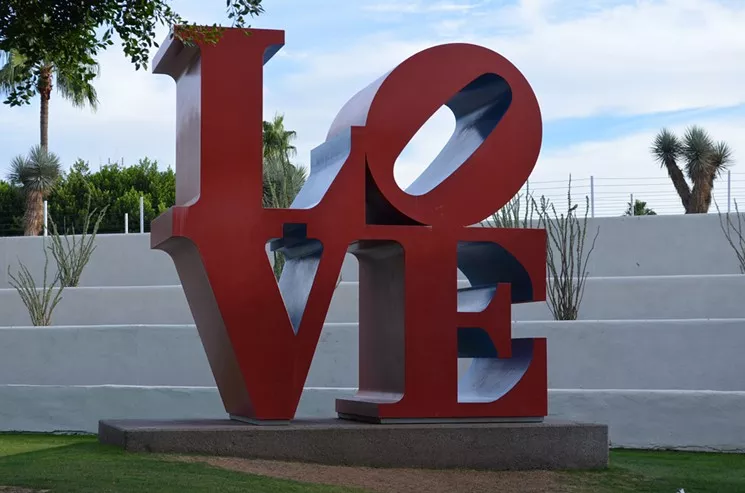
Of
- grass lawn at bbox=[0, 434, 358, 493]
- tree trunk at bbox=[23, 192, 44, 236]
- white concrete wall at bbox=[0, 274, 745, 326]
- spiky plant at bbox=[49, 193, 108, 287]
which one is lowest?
grass lawn at bbox=[0, 434, 358, 493]

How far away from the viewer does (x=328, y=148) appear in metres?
10.0

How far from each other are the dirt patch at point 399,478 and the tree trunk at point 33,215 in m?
21.1

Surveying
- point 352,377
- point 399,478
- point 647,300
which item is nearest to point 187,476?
point 399,478

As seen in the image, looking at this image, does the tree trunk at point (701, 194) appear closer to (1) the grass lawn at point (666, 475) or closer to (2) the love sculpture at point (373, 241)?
(1) the grass lawn at point (666, 475)

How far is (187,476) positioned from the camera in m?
7.59

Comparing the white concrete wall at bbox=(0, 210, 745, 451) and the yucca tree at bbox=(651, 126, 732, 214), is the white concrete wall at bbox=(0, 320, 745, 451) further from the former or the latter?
the yucca tree at bbox=(651, 126, 732, 214)

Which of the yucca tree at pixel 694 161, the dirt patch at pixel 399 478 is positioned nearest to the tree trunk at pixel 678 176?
the yucca tree at pixel 694 161

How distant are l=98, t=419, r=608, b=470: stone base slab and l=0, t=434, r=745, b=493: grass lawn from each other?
8.9 inches

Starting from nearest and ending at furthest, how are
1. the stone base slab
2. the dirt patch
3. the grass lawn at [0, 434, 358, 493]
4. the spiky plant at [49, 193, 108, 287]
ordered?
the grass lawn at [0, 434, 358, 493], the dirt patch, the stone base slab, the spiky plant at [49, 193, 108, 287]

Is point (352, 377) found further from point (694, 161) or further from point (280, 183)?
point (694, 161)

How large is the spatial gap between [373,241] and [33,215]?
2196cm

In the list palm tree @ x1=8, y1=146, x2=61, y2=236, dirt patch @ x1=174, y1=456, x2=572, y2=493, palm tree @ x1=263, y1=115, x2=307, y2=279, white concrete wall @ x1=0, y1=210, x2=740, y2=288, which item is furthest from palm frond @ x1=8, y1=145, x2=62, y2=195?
dirt patch @ x1=174, y1=456, x2=572, y2=493

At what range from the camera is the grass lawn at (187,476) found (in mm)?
7234

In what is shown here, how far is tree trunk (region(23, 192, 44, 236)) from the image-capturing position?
28.7 m
